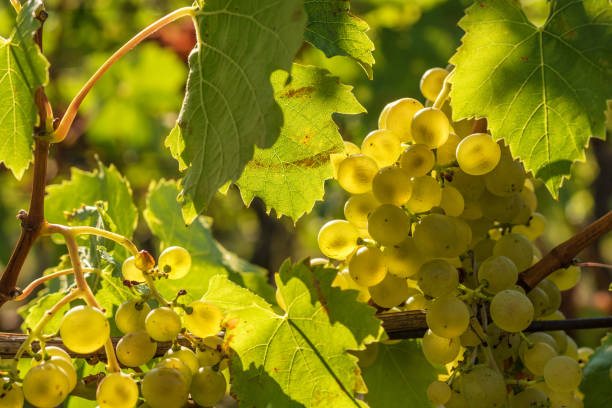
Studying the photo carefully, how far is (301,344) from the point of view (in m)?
0.81

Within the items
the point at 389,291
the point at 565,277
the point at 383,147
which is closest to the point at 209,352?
the point at 389,291

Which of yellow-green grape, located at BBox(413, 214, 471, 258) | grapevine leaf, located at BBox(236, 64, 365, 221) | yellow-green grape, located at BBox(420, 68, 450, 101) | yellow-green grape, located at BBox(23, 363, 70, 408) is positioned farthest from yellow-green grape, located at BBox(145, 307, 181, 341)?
yellow-green grape, located at BBox(420, 68, 450, 101)

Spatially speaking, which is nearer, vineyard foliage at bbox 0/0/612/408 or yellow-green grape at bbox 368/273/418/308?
vineyard foliage at bbox 0/0/612/408

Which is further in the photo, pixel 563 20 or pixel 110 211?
pixel 110 211

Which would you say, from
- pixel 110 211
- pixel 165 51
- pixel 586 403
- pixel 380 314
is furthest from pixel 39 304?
pixel 165 51

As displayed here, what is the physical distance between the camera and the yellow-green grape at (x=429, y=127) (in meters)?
0.87

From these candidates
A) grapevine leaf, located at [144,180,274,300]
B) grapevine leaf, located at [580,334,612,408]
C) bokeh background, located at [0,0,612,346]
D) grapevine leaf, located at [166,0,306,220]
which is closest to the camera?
grapevine leaf, located at [166,0,306,220]

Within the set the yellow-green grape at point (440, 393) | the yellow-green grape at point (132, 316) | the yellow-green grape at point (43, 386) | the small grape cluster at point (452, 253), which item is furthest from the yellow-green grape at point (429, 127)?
the yellow-green grape at point (43, 386)

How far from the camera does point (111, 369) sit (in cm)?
74

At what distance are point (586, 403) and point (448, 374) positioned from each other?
9.8 inches

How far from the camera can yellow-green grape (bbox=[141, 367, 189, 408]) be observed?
2.33 ft

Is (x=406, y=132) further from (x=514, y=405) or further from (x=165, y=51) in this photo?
(x=165, y=51)

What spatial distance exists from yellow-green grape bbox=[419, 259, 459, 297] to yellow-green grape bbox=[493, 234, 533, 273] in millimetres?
122

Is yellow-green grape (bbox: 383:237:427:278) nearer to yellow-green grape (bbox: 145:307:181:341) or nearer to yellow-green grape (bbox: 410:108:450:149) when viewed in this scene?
yellow-green grape (bbox: 410:108:450:149)
